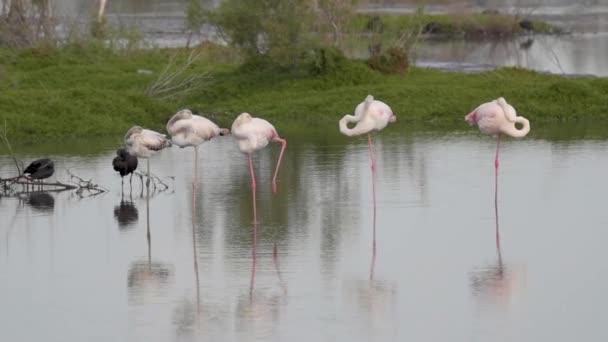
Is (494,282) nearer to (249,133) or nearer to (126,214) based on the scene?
(249,133)

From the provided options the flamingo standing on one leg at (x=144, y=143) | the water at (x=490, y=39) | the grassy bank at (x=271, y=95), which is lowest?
the flamingo standing on one leg at (x=144, y=143)

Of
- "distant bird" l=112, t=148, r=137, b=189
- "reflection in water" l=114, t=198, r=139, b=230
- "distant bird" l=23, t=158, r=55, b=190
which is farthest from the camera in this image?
"distant bird" l=23, t=158, r=55, b=190

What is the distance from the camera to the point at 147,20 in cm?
4844

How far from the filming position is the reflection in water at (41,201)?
12.6 meters

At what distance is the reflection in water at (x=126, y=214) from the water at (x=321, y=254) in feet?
0.14

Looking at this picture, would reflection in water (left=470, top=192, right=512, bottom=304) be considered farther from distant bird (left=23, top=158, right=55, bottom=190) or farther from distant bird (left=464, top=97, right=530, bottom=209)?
distant bird (left=23, top=158, right=55, bottom=190)

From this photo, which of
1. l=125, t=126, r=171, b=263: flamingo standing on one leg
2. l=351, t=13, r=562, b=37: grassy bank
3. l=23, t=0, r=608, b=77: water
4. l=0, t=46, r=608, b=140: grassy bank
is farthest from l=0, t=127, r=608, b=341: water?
Result: l=351, t=13, r=562, b=37: grassy bank

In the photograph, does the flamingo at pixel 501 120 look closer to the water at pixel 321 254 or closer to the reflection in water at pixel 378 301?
the water at pixel 321 254

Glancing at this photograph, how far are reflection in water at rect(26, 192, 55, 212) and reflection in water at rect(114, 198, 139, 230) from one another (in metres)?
0.72

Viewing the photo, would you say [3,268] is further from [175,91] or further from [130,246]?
[175,91]

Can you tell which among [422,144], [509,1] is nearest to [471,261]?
[422,144]

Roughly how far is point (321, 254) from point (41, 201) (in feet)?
13.8

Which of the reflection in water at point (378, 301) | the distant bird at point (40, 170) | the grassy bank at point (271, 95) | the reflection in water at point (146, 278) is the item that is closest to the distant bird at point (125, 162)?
the distant bird at point (40, 170)

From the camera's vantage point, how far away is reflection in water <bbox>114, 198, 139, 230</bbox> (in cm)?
1167
